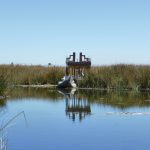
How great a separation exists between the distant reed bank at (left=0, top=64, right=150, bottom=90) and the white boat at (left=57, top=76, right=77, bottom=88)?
0.82m

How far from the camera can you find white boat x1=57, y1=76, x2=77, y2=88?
1035 inches

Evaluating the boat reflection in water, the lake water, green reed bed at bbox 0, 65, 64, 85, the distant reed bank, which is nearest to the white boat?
the distant reed bank

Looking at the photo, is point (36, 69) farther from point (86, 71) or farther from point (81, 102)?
point (81, 102)

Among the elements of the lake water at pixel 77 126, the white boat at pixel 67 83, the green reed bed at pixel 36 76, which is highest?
the green reed bed at pixel 36 76

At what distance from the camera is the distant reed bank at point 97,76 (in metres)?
25.6

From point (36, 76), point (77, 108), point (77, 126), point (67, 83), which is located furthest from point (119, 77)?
point (77, 126)

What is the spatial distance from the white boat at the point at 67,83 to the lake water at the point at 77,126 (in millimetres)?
8672

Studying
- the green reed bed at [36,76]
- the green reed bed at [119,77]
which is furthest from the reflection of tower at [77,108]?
the green reed bed at [36,76]

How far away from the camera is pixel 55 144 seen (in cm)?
911

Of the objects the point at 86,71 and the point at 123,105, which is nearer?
the point at 123,105

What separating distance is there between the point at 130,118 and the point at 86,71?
606 inches

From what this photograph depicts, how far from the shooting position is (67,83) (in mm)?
26547

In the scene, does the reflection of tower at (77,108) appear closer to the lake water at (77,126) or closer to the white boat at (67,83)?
the lake water at (77,126)

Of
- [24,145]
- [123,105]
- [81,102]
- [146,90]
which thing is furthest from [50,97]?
[24,145]
